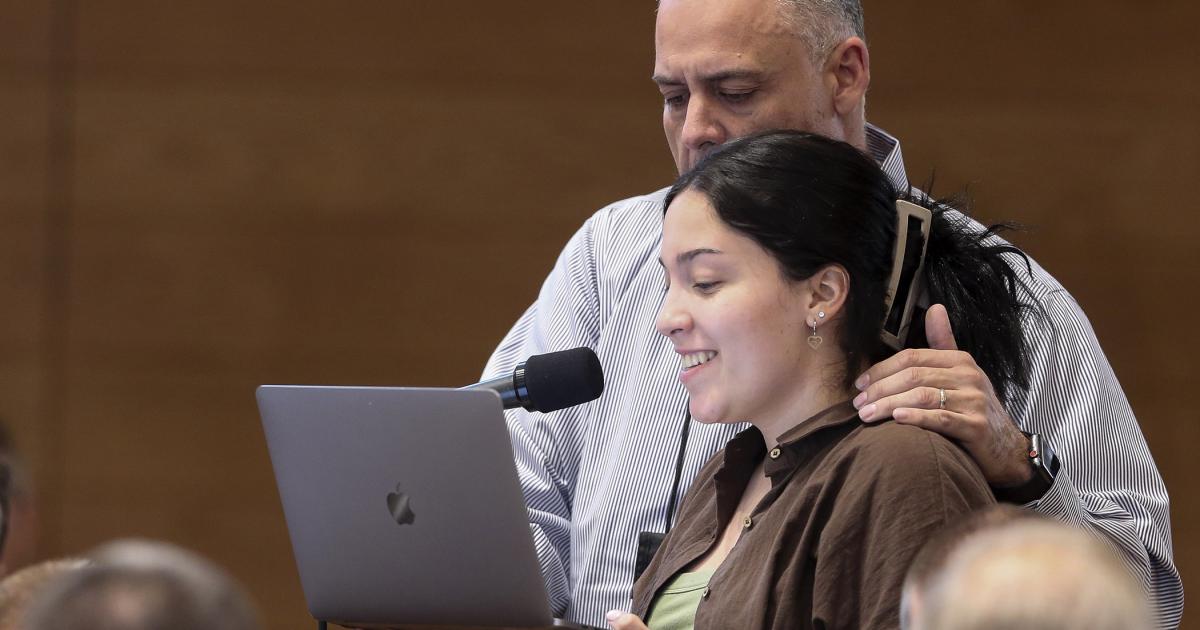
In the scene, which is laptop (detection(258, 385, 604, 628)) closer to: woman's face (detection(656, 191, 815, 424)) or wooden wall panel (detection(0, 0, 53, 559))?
woman's face (detection(656, 191, 815, 424))

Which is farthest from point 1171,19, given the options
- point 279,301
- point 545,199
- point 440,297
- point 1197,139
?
point 279,301

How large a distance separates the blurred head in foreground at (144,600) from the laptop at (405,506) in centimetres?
83

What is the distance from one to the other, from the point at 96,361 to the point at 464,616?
278 centimetres

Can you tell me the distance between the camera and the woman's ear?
6.54 ft

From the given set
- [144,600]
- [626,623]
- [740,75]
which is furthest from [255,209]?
[144,600]

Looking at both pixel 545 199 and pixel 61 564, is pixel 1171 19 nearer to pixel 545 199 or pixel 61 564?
pixel 545 199

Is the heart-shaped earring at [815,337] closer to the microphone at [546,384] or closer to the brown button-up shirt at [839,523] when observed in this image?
the brown button-up shirt at [839,523]

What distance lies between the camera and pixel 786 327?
1.99 meters

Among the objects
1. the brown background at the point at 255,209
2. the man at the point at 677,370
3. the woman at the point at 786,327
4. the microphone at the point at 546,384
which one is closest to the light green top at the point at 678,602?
the woman at the point at 786,327

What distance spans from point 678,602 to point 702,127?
30.7 inches

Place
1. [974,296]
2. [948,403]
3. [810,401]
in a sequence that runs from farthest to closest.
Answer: [974,296], [810,401], [948,403]

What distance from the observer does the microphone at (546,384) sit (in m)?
2.06

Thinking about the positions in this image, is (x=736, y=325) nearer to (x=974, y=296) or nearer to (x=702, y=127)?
(x=974, y=296)

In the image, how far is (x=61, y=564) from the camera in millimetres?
1490
